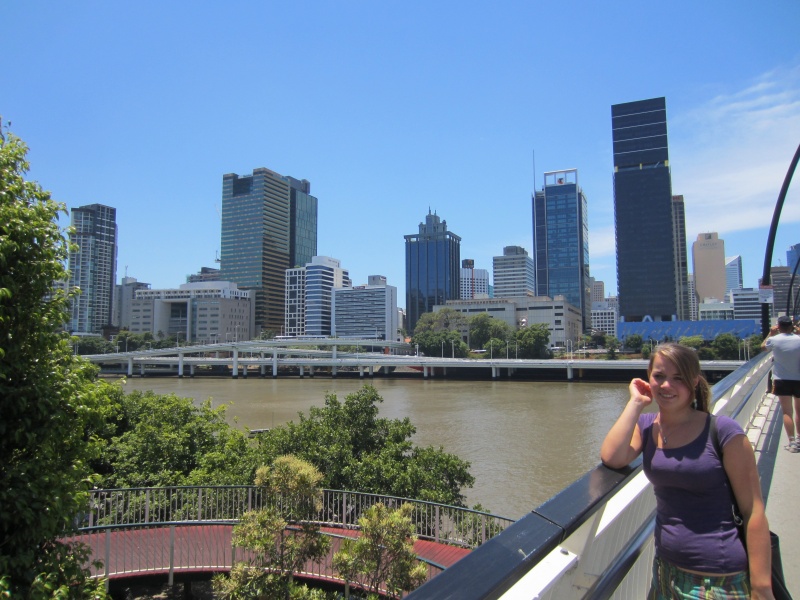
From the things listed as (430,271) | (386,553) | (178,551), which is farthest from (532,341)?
(430,271)

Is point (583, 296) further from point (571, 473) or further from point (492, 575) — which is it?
point (492, 575)

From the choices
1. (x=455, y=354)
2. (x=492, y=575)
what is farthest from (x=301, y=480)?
A: (x=455, y=354)

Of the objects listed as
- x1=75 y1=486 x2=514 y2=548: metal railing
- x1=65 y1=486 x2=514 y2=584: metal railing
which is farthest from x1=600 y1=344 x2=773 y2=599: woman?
x1=75 y1=486 x2=514 y2=548: metal railing

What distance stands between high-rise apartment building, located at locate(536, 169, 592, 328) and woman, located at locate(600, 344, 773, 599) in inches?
6034

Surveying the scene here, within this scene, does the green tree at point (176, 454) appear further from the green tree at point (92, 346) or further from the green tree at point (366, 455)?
the green tree at point (92, 346)

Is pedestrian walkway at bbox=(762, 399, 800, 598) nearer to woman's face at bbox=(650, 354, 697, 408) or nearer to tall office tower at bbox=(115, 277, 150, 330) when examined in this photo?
woman's face at bbox=(650, 354, 697, 408)

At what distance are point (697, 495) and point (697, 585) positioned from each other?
0.28 metres

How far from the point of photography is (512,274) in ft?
559

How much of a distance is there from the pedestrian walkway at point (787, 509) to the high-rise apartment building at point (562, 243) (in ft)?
493

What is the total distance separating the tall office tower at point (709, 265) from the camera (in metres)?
173

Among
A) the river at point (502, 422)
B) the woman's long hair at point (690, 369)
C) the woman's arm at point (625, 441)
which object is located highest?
the woman's long hair at point (690, 369)

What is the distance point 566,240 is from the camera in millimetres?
152625

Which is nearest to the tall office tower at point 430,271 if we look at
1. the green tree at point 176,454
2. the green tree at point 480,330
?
the green tree at point 480,330

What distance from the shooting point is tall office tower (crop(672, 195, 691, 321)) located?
432 ft
